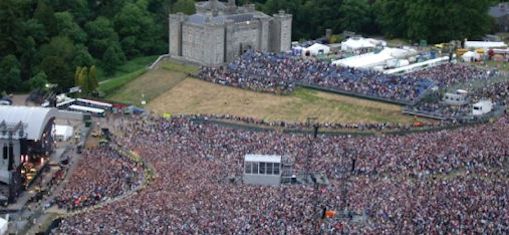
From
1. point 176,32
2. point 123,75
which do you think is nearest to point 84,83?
point 176,32

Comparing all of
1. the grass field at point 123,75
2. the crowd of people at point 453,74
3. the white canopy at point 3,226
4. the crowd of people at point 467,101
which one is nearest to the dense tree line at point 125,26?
the grass field at point 123,75

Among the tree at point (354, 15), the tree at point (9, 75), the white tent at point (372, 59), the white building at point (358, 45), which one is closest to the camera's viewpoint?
the white tent at point (372, 59)

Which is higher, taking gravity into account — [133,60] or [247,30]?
[247,30]

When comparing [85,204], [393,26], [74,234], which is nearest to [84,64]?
[393,26]

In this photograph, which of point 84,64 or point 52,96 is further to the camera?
point 84,64

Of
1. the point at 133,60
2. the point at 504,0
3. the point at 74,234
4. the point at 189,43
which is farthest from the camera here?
the point at 504,0

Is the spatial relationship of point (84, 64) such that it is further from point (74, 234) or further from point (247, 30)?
point (74, 234)

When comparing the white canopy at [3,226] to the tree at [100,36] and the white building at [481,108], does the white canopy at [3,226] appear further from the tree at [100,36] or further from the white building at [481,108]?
the tree at [100,36]

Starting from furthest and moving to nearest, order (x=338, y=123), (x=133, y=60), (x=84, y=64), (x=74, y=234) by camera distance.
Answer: (x=133, y=60), (x=84, y=64), (x=338, y=123), (x=74, y=234)
